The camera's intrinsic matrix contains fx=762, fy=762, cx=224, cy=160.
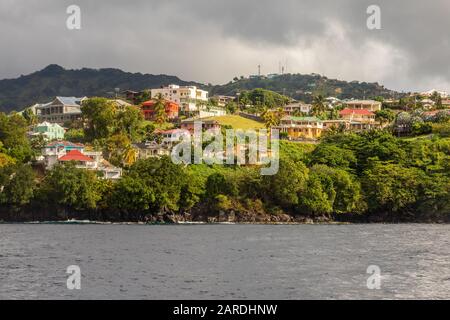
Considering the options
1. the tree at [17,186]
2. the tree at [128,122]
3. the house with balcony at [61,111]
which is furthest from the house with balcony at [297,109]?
the tree at [17,186]

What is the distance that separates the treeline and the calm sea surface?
1564 cm

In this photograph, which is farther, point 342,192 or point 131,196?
point 342,192

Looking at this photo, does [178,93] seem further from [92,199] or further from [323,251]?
[323,251]

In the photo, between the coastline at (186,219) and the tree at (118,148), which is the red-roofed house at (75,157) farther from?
the coastline at (186,219)

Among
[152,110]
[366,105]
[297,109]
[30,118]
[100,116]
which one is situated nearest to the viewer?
[100,116]

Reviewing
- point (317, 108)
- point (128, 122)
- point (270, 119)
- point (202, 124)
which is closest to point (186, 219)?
point (128, 122)

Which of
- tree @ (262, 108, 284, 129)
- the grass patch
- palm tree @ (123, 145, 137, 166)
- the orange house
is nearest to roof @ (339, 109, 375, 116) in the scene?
tree @ (262, 108, 284, 129)

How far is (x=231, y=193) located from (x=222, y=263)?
49782 millimetres

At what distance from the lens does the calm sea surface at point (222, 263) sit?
42.8 metres

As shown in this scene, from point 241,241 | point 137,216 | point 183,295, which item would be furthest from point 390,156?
point 183,295

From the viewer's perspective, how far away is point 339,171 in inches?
4321

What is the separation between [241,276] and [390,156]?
71637 millimetres

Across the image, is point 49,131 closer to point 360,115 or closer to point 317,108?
point 317,108

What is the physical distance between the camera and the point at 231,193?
10462 cm
